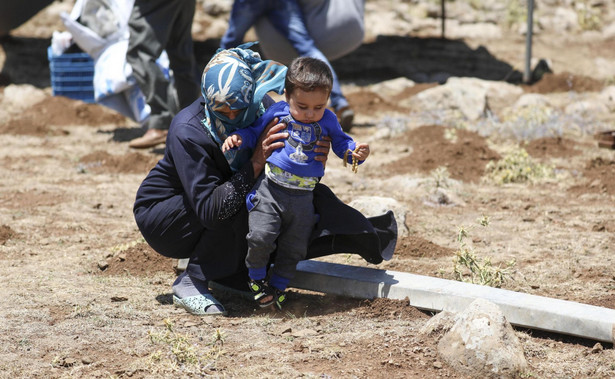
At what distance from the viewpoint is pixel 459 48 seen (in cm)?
1130

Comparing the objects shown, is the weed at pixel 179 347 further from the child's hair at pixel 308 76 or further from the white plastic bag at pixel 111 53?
the white plastic bag at pixel 111 53

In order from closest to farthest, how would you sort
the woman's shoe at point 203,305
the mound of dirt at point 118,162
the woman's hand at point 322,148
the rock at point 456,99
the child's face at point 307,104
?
the child's face at point 307,104 → the woman's hand at point 322,148 → the woman's shoe at point 203,305 → the mound of dirt at point 118,162 → the rock at point 456,99

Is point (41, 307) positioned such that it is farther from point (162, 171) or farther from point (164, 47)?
point (164, 47)

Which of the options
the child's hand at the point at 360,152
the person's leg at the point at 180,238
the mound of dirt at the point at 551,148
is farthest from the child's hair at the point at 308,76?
the mound of dirt at the point at 551,148

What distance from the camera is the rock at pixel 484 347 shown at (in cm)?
265

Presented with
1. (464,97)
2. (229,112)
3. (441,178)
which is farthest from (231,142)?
(464,97)

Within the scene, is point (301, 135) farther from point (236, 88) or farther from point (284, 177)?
point (236, 88)

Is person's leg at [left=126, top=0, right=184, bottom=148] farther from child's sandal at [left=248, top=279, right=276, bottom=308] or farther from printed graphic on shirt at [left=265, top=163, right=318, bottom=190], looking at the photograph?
printed graphic on shirt at [left=265, top=163, right=318, bottom=190]

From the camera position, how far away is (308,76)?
3.02 meters

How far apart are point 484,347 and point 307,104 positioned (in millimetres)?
1089

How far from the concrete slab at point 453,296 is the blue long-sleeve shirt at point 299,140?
55cm

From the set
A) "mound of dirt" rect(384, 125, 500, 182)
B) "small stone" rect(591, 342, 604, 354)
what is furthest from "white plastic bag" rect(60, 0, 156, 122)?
"small stone" rect(591, 342, 604, 354)

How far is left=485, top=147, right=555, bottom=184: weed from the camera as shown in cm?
562

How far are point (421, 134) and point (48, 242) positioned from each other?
138 inches
